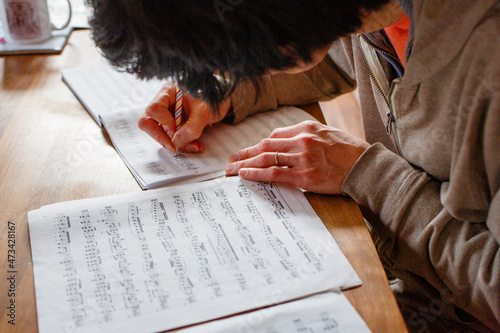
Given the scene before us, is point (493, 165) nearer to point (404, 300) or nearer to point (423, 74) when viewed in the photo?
point (423, 74)

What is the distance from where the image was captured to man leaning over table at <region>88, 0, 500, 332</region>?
0.63 meters

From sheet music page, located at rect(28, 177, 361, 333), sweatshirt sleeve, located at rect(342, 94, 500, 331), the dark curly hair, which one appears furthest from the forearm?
the dark curly hair

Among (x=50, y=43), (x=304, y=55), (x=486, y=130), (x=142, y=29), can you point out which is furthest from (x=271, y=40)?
(x=50, y=43)

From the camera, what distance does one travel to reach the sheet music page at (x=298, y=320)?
0.57 meters

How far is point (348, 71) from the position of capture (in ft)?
3.73

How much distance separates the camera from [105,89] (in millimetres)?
1123

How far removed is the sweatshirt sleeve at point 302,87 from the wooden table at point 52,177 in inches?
10.9

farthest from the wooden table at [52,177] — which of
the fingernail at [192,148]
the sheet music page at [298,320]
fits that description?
the fingernail at [192,148]

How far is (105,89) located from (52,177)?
0.34 metres

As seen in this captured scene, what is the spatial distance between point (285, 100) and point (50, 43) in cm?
68

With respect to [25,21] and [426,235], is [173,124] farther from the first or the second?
[25,21]

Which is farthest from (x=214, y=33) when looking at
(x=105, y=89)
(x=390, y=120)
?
(x=105, y=89)

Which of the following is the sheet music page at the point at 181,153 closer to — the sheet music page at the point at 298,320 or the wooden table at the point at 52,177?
A: the wooden table at the point at 52,177

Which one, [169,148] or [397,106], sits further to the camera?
[169,148]
